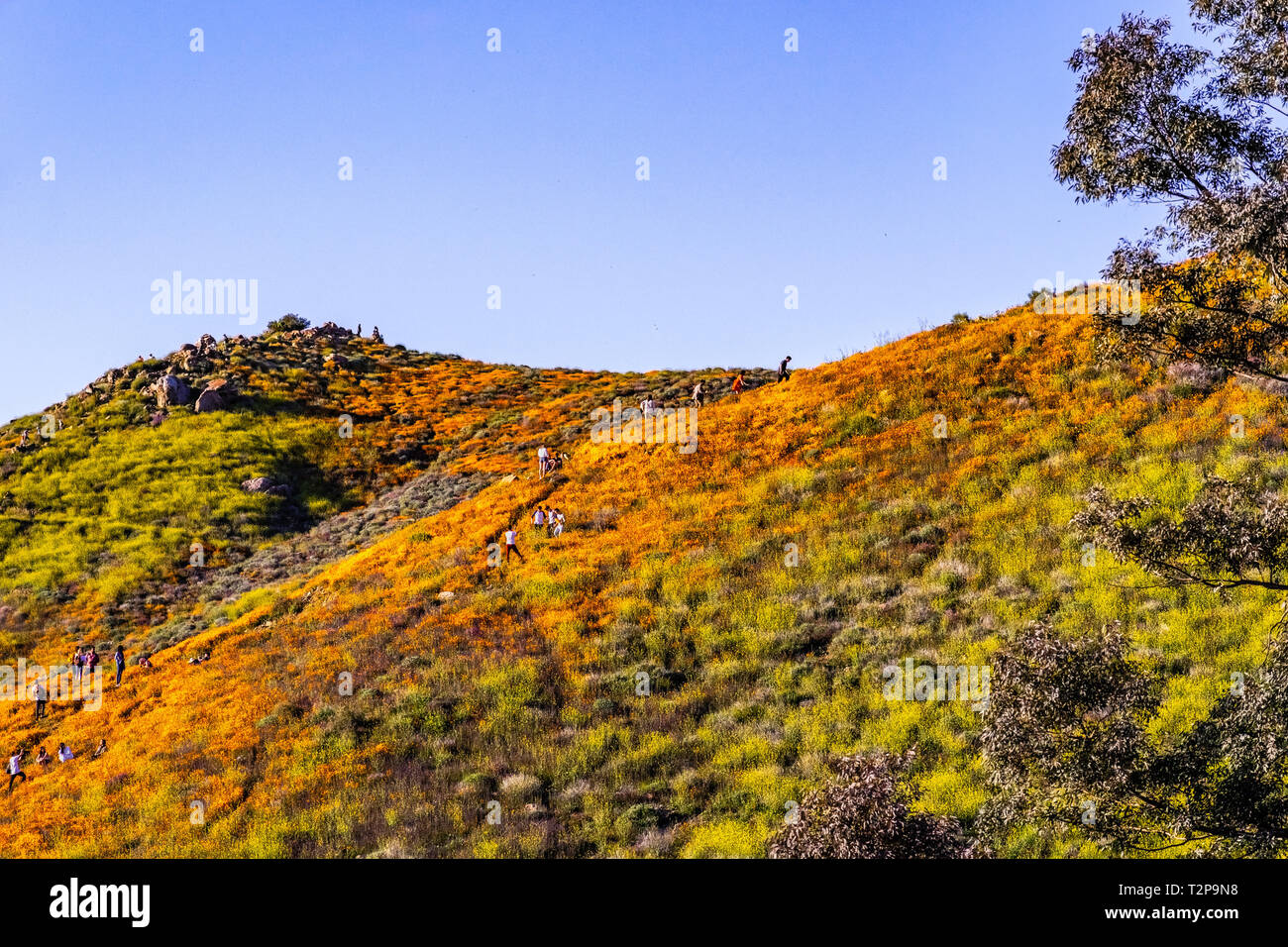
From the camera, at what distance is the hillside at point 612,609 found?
21.3 m

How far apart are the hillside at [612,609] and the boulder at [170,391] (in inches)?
330

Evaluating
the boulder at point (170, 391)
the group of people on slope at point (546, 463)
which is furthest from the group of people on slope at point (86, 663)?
the boulder at point (170, 391)

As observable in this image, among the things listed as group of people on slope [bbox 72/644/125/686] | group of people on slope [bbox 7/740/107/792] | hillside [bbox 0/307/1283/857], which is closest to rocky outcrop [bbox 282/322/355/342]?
hillside [bbox 0/307/1283/857]

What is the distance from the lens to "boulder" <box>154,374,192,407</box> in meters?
60.4

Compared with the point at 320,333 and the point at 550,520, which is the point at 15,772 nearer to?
the point at 550,520

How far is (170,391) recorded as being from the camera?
199 feet

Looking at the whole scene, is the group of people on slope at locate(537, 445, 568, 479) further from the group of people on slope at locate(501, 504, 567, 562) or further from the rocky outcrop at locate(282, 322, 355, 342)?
the rocky outcrop at locate(282, 322, 355, 342)

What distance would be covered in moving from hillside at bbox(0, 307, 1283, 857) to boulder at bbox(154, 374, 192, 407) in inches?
330

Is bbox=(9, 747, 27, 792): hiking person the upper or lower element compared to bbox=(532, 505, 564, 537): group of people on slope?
lower

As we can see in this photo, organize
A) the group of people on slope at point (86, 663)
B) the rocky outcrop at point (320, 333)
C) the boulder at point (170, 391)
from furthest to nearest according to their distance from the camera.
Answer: the rocky outcrop at point (320, 333)
the boulder at point (170, 391)
the group of people on slope at point (86, 663)

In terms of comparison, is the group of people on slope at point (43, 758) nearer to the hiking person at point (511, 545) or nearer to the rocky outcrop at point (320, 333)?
the hiking person at point (511, 545)
